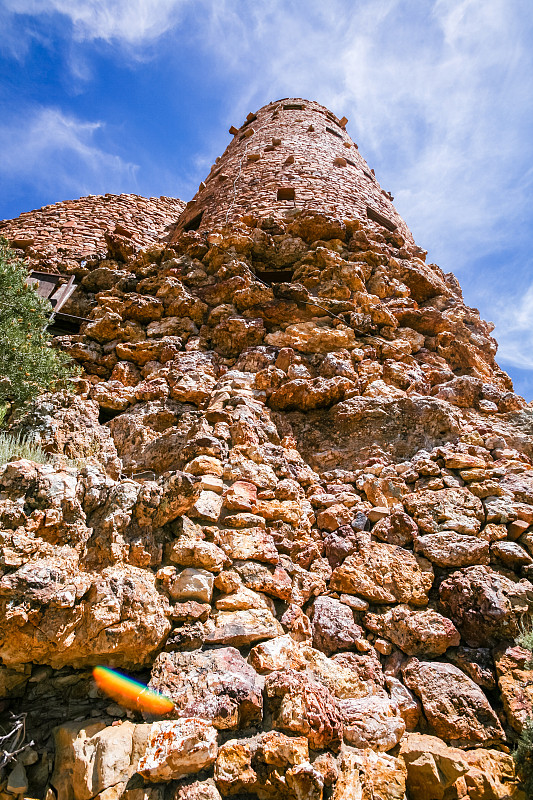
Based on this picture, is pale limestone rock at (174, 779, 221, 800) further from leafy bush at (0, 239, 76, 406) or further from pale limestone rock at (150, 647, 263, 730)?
leafy bush at (0, 239, 76, 406)

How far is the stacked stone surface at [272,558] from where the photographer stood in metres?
1.61

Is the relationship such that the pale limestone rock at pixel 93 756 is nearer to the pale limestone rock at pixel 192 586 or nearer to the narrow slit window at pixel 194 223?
the pale limestone rock at pixel 192 586

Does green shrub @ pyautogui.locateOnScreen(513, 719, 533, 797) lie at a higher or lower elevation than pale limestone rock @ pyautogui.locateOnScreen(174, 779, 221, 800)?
higher

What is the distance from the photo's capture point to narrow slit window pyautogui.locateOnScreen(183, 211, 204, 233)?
23.0ft

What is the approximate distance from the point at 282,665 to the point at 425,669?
0.71 m

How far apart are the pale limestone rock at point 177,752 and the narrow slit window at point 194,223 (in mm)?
6523

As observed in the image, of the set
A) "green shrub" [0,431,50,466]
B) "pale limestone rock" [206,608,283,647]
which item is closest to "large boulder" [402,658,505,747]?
"pale limestone rock" [206,608,283,647]

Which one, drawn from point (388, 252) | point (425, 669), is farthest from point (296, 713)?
point (388, 252)

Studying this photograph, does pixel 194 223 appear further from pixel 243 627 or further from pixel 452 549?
pixel 243 627

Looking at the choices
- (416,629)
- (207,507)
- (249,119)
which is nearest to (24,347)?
(207,507)

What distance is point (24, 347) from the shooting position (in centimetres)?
348

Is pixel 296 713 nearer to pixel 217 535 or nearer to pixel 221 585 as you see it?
pixel 221 585

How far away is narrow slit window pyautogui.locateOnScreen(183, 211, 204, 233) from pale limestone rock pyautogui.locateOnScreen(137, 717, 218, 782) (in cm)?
652

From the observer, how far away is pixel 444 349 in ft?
14.3
